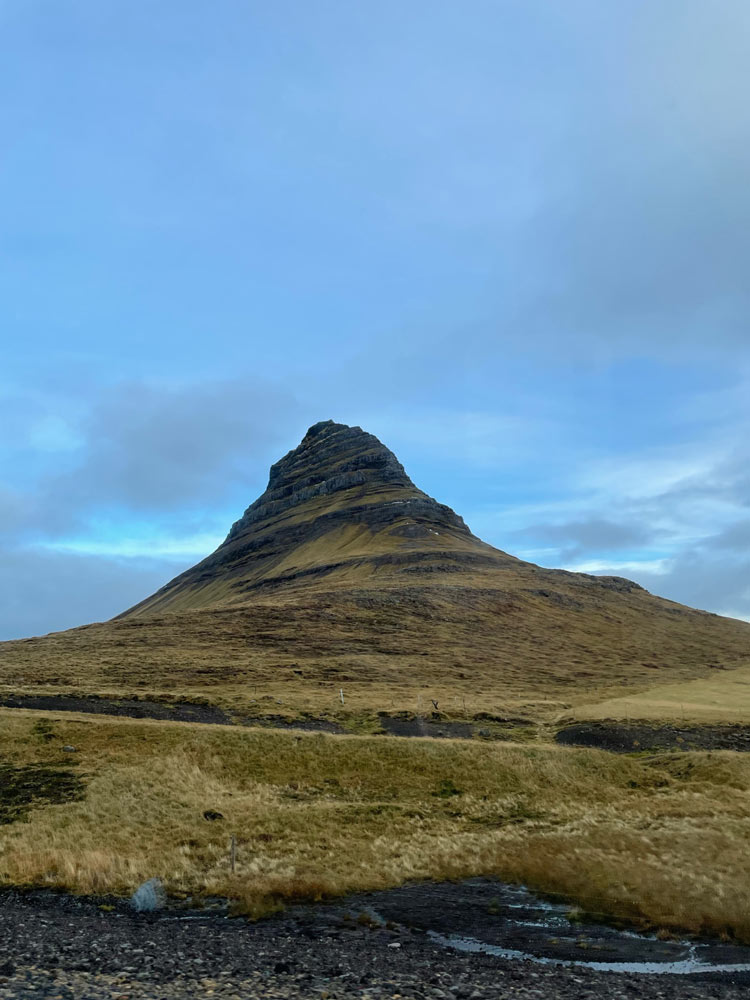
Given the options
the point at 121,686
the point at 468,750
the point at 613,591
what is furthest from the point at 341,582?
the point at 468,750

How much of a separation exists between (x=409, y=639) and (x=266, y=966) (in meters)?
91.2

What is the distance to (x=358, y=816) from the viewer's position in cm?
3262

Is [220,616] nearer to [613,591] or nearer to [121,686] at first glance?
[121,686]

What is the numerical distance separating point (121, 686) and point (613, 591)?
4894 inches

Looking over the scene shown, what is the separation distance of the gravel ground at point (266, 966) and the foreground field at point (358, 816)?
3367 millimetres

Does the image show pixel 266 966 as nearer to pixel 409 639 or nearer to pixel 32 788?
pixel 32 788

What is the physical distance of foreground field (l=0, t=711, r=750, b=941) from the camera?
81.4ft

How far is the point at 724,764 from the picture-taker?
3997 cm

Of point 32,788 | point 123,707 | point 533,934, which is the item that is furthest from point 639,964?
point 123,707

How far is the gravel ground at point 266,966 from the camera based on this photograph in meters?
15.5

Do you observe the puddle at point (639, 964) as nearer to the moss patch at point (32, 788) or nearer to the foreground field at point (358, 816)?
the foreground field at point (358, 816)

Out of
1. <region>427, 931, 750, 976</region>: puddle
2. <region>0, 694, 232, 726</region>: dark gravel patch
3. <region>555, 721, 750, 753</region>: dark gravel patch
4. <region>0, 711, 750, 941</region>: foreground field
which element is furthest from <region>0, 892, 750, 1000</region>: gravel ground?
<region>555, 721, 750, 753</region>: dark gravel patch

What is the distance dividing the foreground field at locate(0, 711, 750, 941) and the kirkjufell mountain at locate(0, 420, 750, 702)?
2272 cm

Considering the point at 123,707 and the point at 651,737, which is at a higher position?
the point at 123,707
